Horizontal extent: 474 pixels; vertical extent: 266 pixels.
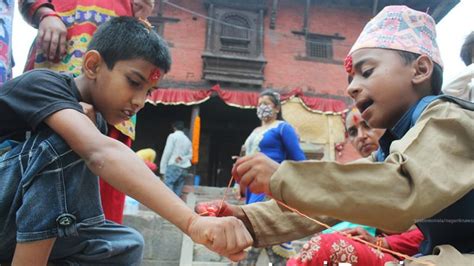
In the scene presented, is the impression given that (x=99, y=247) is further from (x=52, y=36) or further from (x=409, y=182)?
(x=409, y=182)

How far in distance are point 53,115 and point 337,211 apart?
970mm

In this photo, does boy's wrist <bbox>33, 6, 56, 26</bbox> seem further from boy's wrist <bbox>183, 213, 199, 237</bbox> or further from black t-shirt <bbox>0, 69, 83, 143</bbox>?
boy's wrist <bbox>183, 213, 199, 237</bbox>

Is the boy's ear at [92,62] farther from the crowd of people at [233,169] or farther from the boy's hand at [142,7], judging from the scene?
the boy's hand at [142,7]

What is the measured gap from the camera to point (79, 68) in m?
2.05

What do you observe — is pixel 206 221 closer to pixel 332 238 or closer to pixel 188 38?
pixel 332 238

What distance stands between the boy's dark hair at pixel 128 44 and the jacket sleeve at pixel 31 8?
444mm

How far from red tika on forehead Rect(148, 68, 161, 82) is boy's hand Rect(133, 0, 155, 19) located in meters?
0.79

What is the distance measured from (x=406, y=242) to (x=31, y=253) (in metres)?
1.48

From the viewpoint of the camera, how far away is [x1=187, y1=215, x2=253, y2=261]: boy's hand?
3.76ft

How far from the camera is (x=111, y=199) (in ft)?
6.82

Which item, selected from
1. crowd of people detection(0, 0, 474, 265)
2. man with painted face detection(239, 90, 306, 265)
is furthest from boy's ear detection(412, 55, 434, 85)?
man with painted face detection(239, 90, 306, 265)

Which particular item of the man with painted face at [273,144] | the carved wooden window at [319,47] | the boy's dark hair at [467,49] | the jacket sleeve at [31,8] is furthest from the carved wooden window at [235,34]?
the jacket sleeve at [31,8]

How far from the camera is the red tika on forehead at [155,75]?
1720 millimetres

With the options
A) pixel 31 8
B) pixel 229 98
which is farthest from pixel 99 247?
pixel 229 98
